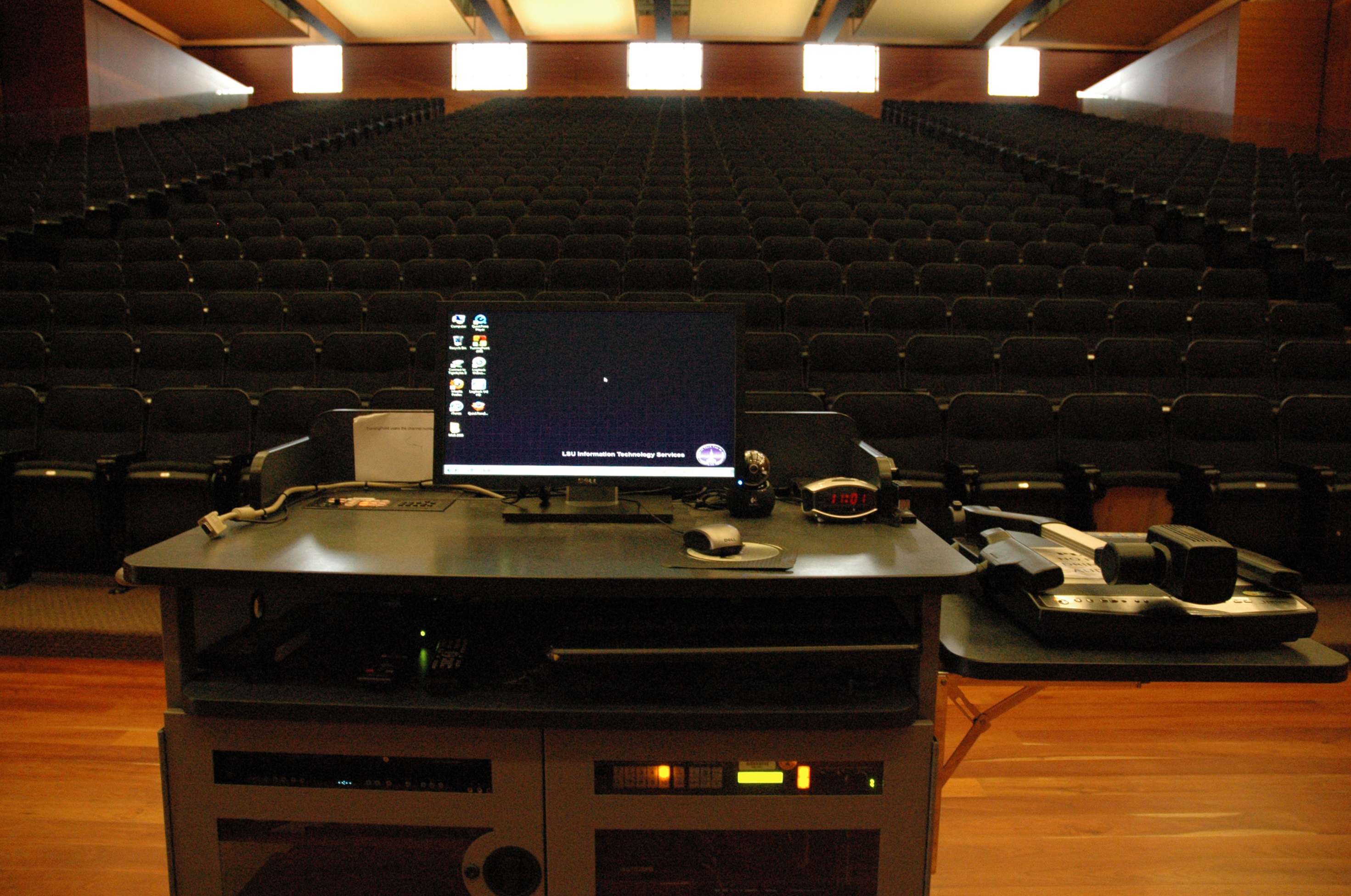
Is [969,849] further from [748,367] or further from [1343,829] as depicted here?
[748,367]

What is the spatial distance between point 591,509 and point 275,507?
0.47 meters

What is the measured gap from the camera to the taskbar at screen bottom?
3.95ft

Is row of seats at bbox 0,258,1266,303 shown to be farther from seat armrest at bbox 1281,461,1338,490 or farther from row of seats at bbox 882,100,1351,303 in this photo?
seat armrest at bbox 1281,461,1338,490

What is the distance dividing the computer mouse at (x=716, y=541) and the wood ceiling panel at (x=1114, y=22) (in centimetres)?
1296

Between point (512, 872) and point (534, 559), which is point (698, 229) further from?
point (512, 872)

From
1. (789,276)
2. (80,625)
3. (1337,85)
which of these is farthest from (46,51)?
(1337,85)

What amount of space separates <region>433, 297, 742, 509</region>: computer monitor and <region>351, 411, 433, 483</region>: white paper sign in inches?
7.1

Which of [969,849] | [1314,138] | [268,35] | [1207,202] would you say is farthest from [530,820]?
[268,35]

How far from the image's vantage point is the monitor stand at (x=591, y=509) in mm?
1190

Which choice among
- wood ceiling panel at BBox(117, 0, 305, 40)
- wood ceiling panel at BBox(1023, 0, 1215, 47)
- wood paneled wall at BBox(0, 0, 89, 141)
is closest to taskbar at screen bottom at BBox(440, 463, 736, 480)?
wood paneled wall at BBox(0, 0, 89, 141)

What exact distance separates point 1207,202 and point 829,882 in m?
6.33

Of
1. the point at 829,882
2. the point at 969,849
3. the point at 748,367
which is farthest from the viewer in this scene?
the point at 748,367

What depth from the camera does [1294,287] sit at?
493cm

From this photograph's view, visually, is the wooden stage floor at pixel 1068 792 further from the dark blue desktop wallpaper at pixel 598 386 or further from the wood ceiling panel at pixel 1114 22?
the wood ceiling panel at pixel 1114 22
